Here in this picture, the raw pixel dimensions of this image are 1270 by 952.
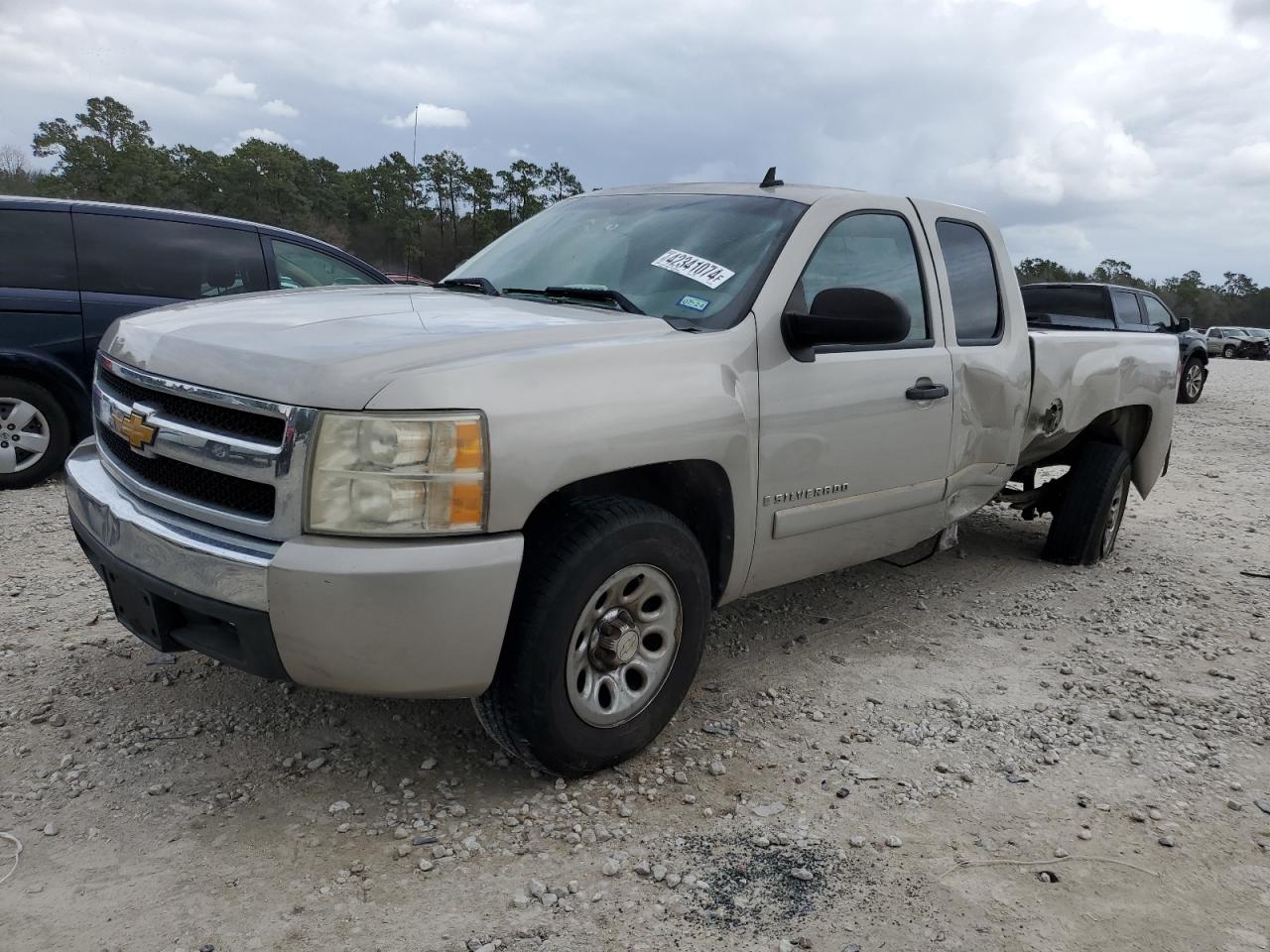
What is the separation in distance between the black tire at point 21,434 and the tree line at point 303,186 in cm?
4195

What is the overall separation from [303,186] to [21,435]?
56.1 metres

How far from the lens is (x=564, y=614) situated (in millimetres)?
2525

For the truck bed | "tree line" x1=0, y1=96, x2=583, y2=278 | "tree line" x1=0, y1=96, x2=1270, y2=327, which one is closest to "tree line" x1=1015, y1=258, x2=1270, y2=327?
"tree line" x1=0, y1=96, x2=1270, y2=327

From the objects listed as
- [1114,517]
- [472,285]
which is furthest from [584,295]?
[1114,517]

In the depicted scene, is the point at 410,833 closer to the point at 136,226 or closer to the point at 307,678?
the point at 307,678

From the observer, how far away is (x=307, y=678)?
238 cm

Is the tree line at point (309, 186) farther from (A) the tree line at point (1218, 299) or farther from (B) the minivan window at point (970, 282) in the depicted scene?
(B) the minivan window at point (970, 282)

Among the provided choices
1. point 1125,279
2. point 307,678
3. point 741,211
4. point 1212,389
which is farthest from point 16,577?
point 1125,279

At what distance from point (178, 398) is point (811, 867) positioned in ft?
6.65

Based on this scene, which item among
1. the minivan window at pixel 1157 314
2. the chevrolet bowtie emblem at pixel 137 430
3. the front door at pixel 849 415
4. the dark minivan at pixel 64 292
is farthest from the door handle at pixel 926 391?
the minivan window at pixel 1157 314

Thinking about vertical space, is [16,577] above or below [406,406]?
below

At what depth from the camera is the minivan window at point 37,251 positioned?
5875 mm

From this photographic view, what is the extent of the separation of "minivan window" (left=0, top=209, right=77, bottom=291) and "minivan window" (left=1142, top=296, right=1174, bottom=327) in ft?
42.1

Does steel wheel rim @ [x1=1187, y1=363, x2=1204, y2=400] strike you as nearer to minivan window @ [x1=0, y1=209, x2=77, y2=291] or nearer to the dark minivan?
the dark minivan
